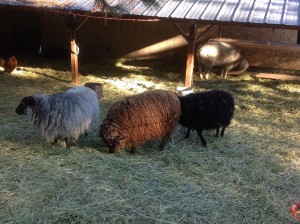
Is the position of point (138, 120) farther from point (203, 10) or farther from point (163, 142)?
point (203, 10)

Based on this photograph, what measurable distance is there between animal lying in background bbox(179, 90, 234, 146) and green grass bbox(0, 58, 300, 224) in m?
0.40

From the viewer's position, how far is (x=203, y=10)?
8.78 m

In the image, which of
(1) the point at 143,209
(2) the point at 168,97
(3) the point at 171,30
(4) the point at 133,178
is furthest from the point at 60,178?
(3) the point at 171,30

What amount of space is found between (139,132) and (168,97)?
2.46 ft

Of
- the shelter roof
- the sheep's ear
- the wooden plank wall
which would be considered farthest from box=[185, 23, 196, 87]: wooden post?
the sheep's ear

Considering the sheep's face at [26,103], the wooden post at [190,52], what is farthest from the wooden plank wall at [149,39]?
the sheep's face at [26,103]

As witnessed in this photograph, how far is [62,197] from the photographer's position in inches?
170

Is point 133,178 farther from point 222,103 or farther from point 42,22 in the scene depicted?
point 42,22

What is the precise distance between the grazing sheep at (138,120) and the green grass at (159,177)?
30cm

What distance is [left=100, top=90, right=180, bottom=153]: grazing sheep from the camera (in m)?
5.37

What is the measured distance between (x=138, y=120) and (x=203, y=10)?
4.56m

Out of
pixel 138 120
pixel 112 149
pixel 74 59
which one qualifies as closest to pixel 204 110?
pixel 138 120

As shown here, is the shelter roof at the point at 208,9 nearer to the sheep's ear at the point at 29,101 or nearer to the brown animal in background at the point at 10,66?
the brown animal in background at the point at 10,66

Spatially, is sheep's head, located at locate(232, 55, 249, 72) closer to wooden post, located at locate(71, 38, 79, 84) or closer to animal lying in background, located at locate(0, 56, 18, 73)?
wooden post, located at locate(71, 38, 79, 84)
